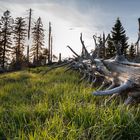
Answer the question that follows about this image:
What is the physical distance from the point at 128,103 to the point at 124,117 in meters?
0.81

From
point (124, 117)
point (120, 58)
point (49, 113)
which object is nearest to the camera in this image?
point (124, 117)

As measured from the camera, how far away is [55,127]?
346cm

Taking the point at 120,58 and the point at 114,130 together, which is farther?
the point at 120,58

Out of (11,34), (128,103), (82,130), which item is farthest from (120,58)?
(11,34)

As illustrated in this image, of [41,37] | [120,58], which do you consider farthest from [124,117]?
[41,37]

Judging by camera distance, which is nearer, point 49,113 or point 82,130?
point 82,130

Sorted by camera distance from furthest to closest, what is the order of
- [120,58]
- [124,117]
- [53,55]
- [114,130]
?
[53,55], [120,58], [124,117], [114,130]

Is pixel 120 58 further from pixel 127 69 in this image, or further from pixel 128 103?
pixel 128 103

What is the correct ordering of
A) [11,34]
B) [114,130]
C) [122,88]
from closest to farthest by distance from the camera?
1. [114,130]
2. [122,88]
3. [11,34]

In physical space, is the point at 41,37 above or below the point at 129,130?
above

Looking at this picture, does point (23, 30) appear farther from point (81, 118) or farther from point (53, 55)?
point (81, 118)

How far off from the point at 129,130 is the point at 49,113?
1504mm

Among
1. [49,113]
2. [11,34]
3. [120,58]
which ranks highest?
[11,34]

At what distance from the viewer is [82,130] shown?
3246 mm
